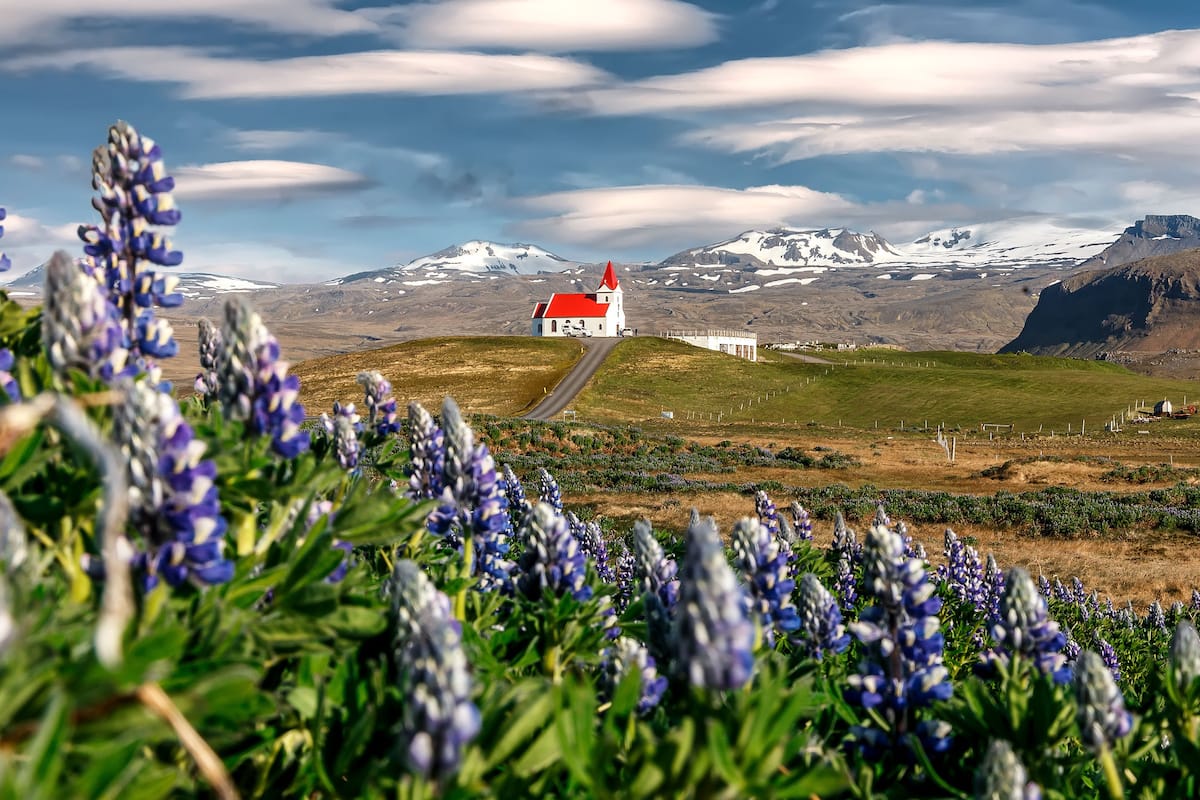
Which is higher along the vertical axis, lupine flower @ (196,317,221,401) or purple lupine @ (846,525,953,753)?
lupine flower @ (196,317,221,401)

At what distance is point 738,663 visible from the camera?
6.66ft

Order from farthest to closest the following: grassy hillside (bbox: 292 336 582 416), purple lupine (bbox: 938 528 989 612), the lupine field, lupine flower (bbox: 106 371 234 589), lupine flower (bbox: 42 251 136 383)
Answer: grassy hillside (bbox: 292 336 582 416) < purple lupine (bbox: 938 528 989 612) < lupine flower (bbox: 42 251 136 383) < lupine flower (bbox: 106 371 234 589) < the lupine field

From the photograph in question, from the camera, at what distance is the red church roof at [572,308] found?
14400 cm

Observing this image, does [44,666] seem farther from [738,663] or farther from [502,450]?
[502,450]

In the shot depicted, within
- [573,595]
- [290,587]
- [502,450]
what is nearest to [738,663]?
[290,587]

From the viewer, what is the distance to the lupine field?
1.75m

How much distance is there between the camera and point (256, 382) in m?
2.81

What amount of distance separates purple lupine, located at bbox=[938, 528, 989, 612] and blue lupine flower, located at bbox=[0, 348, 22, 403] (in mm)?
8396

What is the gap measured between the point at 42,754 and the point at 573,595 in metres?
2.45

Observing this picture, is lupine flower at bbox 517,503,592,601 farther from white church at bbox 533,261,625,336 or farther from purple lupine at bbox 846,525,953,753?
white church at bbox 533,261,625,336

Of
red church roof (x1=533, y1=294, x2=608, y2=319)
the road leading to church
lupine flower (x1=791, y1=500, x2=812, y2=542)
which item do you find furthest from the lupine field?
red church roof (x1=533, y1=294, x2=608, y2=319)

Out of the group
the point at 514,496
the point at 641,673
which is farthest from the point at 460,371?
the point at 641,673

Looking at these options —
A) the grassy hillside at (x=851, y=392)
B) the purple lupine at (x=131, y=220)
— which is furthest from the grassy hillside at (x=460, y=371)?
the purple lupine at (x=131, y=220)

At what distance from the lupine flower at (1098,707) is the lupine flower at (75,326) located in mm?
3063
